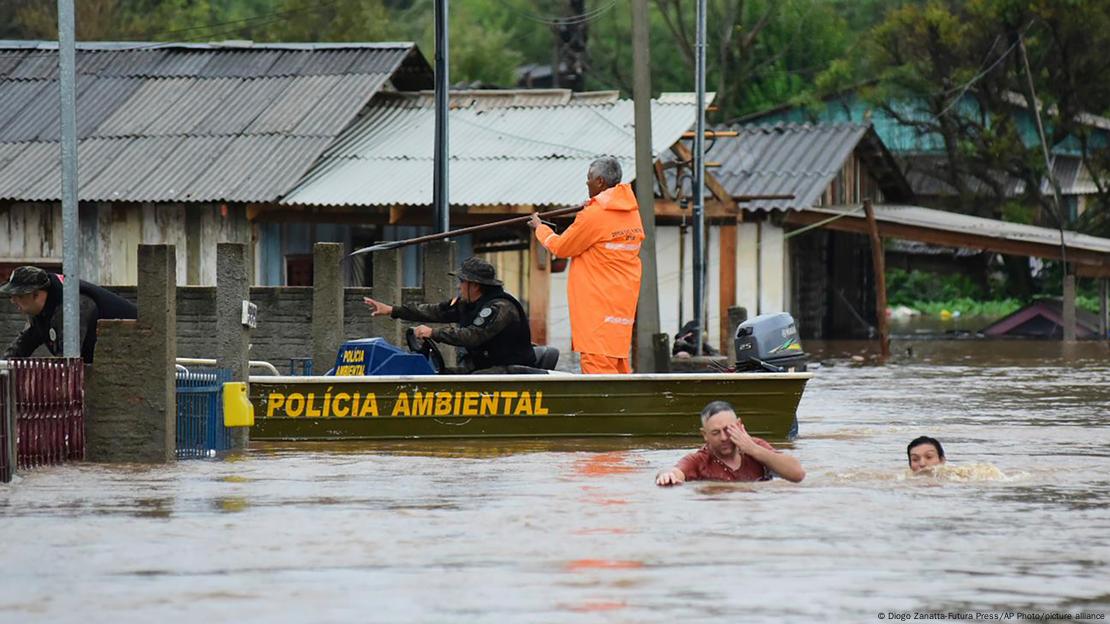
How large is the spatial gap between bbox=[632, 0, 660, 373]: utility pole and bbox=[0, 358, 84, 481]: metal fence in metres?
10.8

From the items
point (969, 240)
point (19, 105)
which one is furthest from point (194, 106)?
point (969, 240)

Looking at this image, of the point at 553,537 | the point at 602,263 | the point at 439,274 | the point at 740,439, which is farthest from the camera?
the point at 439,274

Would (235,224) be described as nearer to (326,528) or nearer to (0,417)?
(0,417)

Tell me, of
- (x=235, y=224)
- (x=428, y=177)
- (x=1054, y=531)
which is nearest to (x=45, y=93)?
(x=235, y=224)

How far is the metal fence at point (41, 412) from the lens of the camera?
12992 millimetres

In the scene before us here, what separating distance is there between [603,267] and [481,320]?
1033 mm

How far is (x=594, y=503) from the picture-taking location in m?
11.9

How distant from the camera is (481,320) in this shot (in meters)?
15.9

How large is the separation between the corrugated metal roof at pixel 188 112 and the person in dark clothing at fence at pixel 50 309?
12.8 meters

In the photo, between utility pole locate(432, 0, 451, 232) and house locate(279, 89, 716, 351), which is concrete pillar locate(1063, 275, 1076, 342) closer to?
house locate(279, 89, 716, 351)

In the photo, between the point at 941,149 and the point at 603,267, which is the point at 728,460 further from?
the point at 941,149

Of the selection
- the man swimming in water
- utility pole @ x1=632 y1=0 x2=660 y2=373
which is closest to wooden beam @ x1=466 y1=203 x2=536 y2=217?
utility pole @ x1=632 y1=0 x2=660 y2=373

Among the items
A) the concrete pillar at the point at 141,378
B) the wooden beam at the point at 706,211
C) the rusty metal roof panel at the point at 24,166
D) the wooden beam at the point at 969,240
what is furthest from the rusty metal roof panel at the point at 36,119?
the concrete pillar at the point at 141,378

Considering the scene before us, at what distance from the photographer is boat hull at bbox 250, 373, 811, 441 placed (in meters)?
15.7
